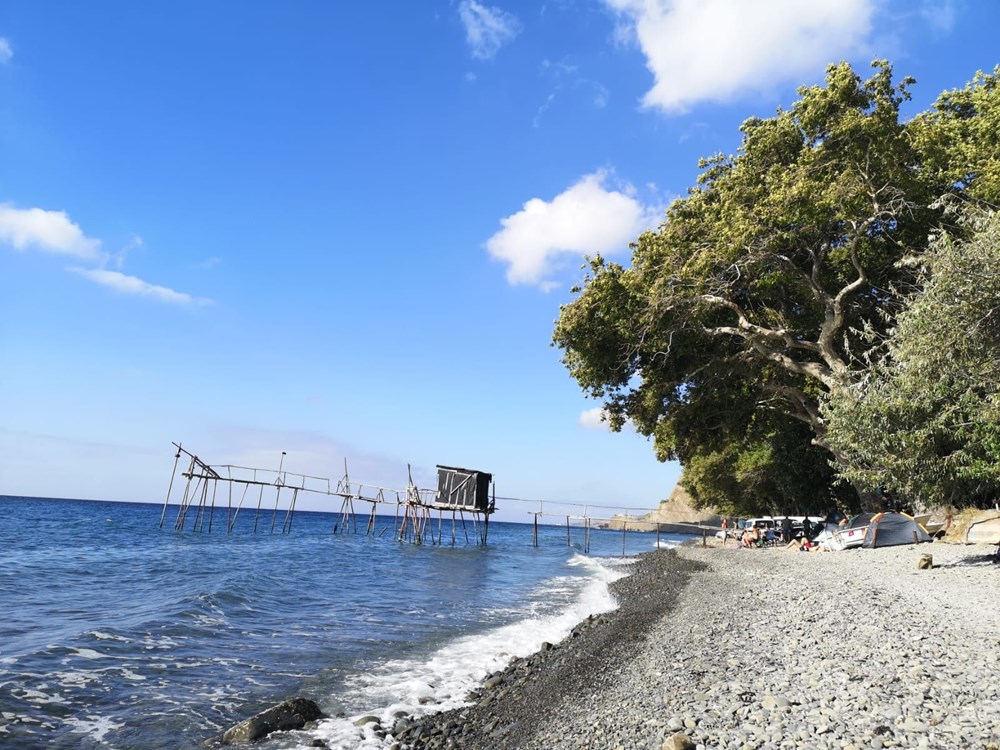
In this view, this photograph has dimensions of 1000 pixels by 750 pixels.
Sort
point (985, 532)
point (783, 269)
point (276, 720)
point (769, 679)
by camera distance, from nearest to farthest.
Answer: point (769, 679) < point (276, 720) < point (985, 532) < point (783, 269)

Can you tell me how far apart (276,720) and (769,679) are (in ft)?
18.8

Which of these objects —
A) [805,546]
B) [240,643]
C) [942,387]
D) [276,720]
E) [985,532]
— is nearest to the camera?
[276,720]

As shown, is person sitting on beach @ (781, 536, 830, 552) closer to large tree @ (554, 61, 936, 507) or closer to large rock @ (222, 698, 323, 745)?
large tree @ (554, 61, 936, 507)

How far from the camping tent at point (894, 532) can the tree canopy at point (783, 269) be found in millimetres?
3033

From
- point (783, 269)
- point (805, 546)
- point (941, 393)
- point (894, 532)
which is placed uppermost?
point (783, 269)

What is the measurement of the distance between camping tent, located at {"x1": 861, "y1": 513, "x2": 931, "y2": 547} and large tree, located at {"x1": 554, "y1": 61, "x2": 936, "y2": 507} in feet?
12.1

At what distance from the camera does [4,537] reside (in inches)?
1464

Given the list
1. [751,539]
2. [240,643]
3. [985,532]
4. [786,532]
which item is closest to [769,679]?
[240,643]

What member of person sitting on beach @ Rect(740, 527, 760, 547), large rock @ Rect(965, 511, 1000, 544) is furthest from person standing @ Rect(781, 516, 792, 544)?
large rock @ Rect(965, 511, 1000, 544)

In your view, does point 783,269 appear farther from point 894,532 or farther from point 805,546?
point 805,546

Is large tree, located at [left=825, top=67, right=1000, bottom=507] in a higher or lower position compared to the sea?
higher

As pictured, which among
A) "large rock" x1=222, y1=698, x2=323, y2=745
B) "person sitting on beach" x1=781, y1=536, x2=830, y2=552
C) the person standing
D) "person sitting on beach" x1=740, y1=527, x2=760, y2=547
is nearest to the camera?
"large rock" x1=222, y1=698, x2=323, y2=745

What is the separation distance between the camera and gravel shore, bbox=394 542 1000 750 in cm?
487

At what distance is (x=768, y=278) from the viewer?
67.5 feet
